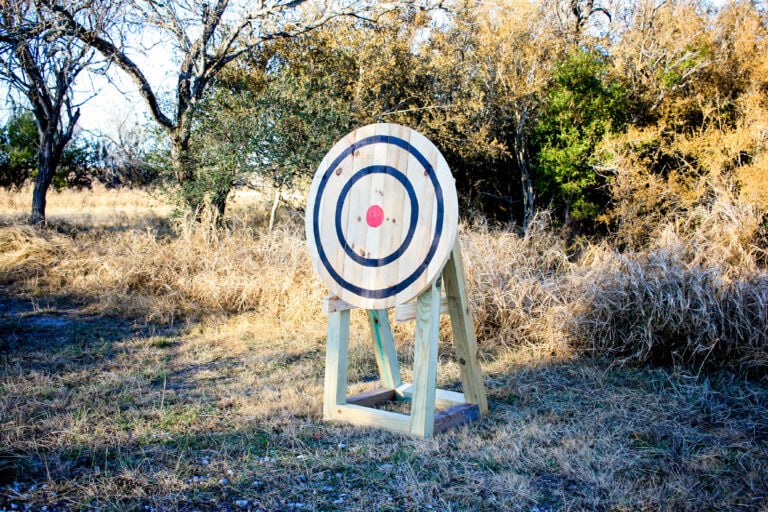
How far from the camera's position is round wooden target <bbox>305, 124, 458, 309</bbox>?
120 inches

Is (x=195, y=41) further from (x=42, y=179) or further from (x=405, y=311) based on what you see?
(x=405, y=311)

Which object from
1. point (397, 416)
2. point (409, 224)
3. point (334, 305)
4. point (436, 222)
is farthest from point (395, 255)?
point (397, 416)

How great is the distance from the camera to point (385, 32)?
33.0 ft

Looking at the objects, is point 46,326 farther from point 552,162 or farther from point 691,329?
point 552,162

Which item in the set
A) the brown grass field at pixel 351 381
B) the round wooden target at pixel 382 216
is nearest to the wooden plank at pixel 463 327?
the brown grass field at pixel 351 381

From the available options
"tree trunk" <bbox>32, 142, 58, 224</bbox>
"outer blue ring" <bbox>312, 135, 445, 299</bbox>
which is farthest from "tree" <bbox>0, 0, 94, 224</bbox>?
"outer blue ring" <bbox>312, 135, 445, 299</bbox>

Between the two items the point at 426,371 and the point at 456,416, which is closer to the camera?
the point at 426,371

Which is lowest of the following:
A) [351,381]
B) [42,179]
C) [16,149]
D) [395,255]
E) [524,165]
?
[351,381]

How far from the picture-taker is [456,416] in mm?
3326

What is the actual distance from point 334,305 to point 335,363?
13.2 inches

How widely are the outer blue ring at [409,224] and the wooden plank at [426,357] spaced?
0.83ft

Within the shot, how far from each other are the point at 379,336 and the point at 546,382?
120 centimetres

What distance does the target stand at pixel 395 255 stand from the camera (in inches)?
121

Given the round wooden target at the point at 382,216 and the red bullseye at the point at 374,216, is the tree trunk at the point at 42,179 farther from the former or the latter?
the red bullseye at the point at 374,216
